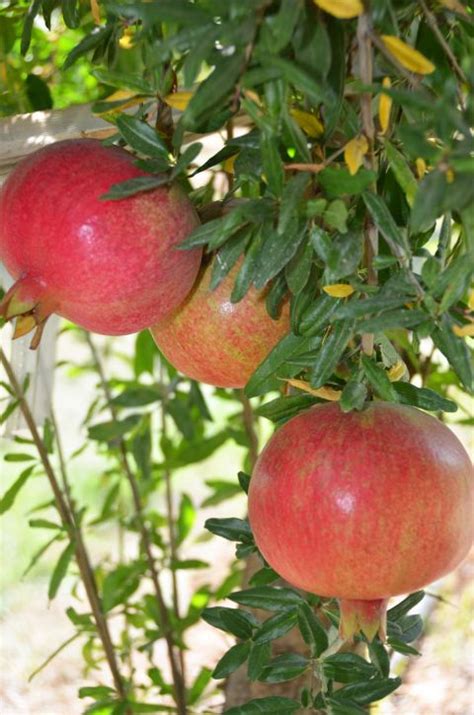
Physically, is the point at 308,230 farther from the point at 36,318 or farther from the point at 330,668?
the point at 330,668

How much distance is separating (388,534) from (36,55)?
838 millimetres

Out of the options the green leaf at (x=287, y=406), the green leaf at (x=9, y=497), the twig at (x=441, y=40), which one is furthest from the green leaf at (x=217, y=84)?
the green leaf at (x=9, y=497)

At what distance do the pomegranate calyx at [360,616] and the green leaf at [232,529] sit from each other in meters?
0.19

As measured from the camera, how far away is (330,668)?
916 millimetres

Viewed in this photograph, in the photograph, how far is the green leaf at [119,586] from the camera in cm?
152

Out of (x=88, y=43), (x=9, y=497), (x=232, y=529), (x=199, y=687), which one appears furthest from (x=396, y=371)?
(x=199, y=687)

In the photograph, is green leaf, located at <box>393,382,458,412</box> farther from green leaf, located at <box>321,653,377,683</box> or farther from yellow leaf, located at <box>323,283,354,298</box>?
green leaf, located at <box>321,653,377,683</box>

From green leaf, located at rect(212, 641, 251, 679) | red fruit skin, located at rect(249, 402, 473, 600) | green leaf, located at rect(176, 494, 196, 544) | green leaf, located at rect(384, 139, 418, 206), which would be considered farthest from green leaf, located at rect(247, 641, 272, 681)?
green leaf, located at rect(176, 494, 196, 544)

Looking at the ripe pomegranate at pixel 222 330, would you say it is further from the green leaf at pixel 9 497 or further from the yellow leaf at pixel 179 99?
the green leaf at pixel 9 497

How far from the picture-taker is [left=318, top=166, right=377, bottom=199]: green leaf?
64cm

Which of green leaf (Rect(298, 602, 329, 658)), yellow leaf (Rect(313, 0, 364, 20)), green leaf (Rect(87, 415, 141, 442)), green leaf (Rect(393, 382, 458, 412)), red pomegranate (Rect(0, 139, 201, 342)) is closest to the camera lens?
yellow leaf (Rect(313, 0, 364, 20))

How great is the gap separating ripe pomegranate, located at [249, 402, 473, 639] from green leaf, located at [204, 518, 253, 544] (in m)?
0.21

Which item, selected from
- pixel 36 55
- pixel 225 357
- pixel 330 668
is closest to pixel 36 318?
pixel 225 357

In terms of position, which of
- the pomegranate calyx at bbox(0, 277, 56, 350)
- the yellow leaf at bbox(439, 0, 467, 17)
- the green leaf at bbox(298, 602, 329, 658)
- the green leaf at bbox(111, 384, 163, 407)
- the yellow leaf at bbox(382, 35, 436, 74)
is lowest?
the green leaf at bbox(111, 384, 163, 407)
